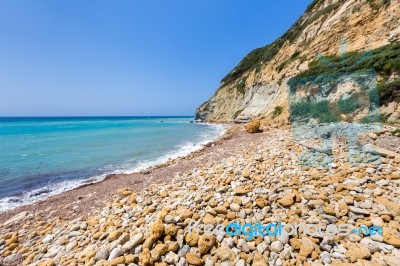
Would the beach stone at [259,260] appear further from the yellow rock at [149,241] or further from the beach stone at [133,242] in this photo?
the beach stone at [133,242]

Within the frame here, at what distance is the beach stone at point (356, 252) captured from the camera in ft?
10.2

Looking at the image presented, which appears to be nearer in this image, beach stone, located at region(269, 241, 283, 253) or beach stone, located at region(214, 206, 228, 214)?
beach stone, located at region(269, 241, 283, 253)

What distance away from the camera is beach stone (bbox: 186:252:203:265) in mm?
3496

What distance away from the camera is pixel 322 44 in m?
24.7

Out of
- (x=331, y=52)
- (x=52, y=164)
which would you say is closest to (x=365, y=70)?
(x=331, y=52)

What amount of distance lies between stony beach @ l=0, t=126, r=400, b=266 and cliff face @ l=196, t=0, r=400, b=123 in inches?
396

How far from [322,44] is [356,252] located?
27610 millimetres

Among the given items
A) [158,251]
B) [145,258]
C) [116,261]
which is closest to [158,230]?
[158,251]

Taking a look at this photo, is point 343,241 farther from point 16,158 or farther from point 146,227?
point 16,158

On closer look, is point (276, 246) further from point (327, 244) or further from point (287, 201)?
point (287, 201)

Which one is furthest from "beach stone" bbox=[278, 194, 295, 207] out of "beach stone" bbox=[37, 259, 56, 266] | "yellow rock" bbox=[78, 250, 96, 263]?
"beach stone" bbox=[37, 259, 56, 266]

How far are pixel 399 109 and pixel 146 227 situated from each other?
14.6 metres

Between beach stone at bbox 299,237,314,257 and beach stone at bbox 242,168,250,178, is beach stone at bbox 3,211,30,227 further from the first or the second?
beach stone at bbox 299,237,314,257

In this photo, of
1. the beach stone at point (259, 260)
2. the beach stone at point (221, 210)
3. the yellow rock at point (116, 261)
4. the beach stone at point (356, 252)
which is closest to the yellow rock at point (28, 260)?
the yellow rock at point (116, 261)
